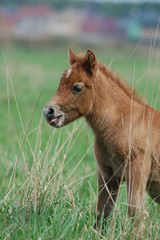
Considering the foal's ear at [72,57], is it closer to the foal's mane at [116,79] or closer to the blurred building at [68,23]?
the foal's mane at [116,79]

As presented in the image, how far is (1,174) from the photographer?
769 cm

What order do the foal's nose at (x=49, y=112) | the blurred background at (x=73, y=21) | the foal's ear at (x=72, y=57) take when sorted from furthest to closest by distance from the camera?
the blurred background at (x=73, y=21) → the foal's ear at (x=72, y=57) → the foal's nose at (x=49, y=112)

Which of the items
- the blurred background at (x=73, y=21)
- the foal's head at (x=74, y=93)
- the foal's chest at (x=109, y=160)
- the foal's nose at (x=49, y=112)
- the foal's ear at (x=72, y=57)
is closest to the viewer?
the foal's nose at (x=49, y=112)

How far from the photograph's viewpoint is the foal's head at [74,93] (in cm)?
544

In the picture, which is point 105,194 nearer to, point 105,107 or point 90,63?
point 105,107

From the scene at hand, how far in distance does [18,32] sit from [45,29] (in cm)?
395

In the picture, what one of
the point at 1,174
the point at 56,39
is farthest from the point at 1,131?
the point at 56,39

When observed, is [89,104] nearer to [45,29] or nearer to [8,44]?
[8,44]

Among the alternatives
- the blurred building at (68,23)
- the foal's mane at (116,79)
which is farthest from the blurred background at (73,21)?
the foal's mane at (116,79)

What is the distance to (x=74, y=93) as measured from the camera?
18.1 feet

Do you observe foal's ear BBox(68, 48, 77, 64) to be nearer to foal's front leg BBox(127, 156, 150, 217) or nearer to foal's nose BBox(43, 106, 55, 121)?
foal's nose BBox(43, 106, 55, 121)

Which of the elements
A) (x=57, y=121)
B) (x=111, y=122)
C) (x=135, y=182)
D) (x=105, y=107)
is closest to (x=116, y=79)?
(x=105, y=107)

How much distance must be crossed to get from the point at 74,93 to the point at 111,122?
1.54 feet

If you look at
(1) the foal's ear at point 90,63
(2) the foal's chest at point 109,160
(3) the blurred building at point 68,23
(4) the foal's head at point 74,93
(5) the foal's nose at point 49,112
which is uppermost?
(3) the blurred building at point 68,23
